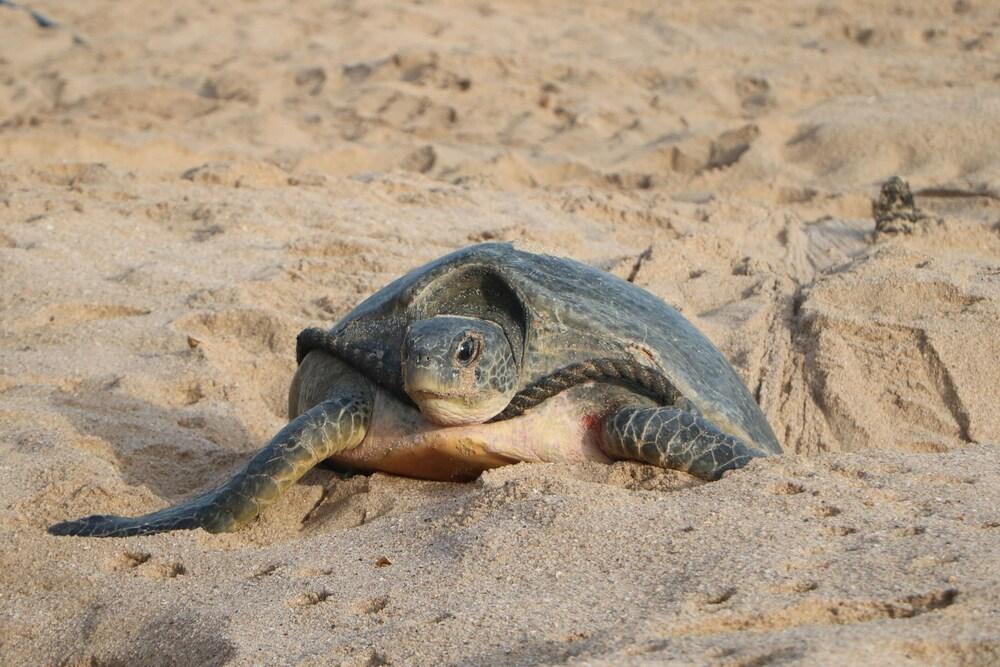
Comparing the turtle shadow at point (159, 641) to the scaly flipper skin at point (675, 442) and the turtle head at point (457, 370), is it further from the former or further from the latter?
the scaly flipper skin at point (675, 442)

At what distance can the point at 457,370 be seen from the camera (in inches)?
124

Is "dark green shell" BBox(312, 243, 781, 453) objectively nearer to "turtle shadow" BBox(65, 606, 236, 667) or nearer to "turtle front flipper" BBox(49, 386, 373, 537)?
"turtle front flipper" BBox(49, 386, 373, 537)

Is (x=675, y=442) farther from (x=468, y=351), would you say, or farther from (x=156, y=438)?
(x=156, y=438)

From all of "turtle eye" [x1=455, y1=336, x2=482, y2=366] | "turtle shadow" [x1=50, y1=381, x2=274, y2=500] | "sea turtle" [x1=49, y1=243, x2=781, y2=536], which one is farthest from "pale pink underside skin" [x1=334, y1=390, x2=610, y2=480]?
"turtle shadow" [x1=50, y1=381, x2=274, y2=500]

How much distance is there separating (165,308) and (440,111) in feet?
14.7

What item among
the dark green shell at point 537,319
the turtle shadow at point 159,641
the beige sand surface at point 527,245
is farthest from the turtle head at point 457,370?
the turtle shadow at point 159,641

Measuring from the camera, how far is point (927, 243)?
20.0 ft

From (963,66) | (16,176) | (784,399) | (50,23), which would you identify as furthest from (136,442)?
(50,23)

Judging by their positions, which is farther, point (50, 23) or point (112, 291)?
point (50, 23)

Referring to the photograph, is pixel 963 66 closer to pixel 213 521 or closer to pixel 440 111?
pixel 440 111

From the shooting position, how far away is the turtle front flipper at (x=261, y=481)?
3.08 metres

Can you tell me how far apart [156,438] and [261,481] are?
964 millimetres

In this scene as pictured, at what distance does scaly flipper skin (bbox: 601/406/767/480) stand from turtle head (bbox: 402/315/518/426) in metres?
0.33

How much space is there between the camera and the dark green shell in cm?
343
